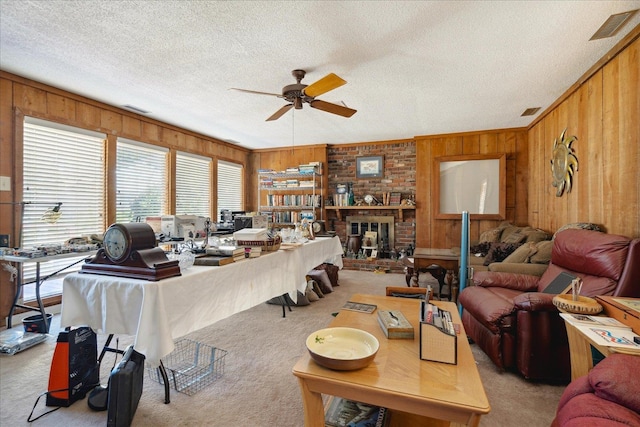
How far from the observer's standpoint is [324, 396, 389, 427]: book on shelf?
1229 millimetres

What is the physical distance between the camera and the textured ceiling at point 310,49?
204 centimetres

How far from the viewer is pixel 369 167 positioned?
613cm

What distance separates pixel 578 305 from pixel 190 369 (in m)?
2.44

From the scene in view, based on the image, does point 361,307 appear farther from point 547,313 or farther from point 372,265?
point 372,265

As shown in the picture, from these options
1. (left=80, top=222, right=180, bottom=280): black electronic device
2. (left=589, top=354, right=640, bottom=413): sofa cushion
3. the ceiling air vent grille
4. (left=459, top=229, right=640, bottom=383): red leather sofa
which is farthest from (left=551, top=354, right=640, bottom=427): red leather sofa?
the ceiling air vent grille

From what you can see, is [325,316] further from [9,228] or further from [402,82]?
[9,228]

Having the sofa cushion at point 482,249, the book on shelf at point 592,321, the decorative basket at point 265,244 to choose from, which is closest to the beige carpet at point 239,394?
the book on shelf at point 592,321

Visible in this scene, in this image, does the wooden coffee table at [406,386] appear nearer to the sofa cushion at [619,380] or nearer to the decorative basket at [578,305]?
the sofa cushion at [619,380]

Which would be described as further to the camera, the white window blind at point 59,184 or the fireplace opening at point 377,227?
the fireplace opening at point 377,227

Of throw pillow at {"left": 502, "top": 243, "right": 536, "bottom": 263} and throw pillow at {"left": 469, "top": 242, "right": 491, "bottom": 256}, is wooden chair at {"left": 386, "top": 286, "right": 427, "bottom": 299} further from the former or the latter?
throw pillow at {"left": 469, "top": 242, "right": 491, "bottom": 256}

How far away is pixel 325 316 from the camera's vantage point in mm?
3203

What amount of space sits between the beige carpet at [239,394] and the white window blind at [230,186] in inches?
150

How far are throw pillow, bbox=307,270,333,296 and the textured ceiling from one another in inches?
89.5

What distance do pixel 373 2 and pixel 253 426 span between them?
2.64 metres
